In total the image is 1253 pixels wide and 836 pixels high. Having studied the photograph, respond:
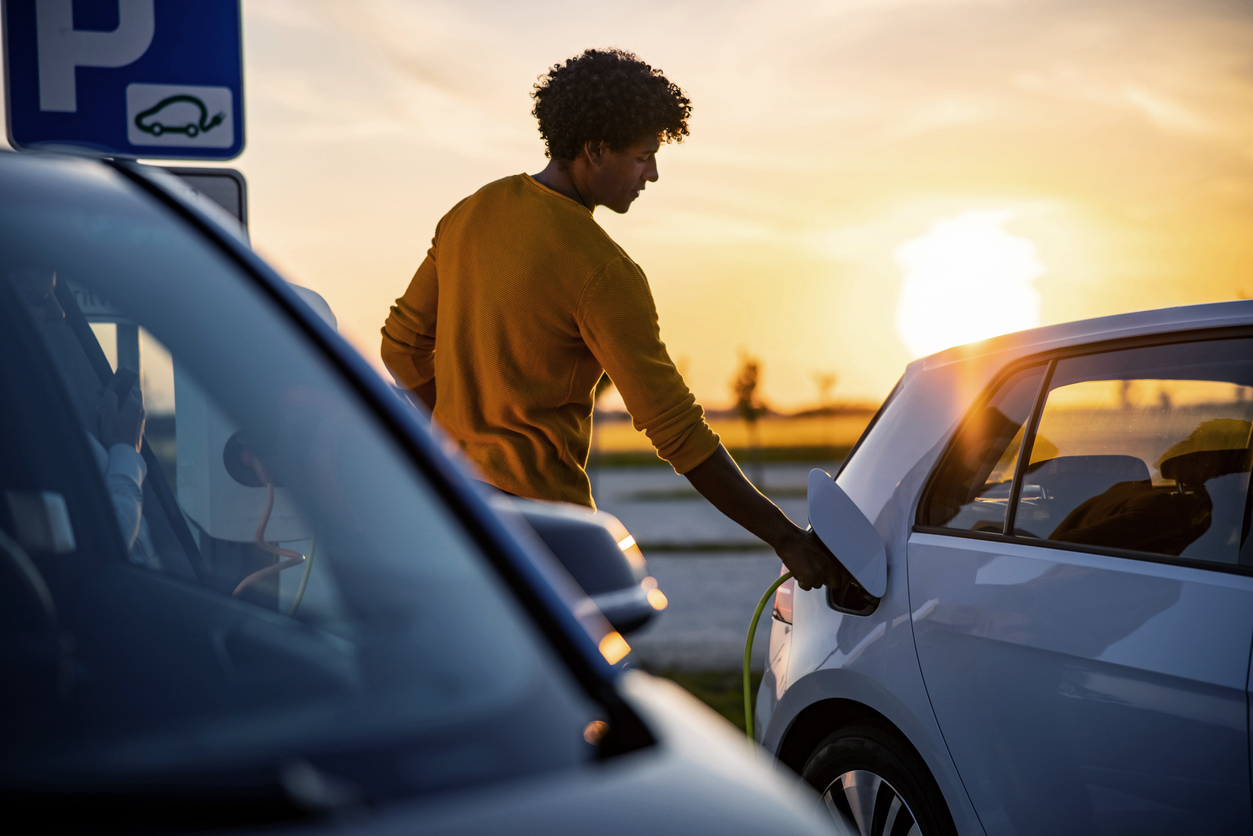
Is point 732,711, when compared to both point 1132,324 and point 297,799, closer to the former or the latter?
point 1132,324

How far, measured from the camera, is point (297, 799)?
91 cm

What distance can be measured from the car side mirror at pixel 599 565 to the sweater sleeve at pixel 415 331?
175 centimetres

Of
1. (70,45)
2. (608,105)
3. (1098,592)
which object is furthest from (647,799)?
(70,45)

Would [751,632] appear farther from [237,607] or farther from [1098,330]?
[237,607]

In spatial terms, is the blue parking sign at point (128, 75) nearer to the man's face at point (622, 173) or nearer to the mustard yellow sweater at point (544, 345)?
the mustard yellow sweater at point (544, 345)

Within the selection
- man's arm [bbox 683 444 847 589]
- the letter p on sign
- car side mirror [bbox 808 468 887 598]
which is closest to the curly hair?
man's arm [bbox 683 444 847 589]

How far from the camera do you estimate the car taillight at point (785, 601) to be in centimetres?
302

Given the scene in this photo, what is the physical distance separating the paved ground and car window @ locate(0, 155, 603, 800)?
1.03ft

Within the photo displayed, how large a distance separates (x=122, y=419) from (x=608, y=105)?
144 centimetres

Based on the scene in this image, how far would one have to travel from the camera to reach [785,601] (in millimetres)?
3049

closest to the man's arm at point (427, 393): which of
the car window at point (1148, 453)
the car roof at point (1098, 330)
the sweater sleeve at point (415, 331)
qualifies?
the sweater sleeve at point (415, 331)

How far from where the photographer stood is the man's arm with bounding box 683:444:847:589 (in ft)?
8.93

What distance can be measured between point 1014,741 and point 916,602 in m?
0.40

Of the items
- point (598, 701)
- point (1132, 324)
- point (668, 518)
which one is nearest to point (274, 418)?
point (598, 701)
